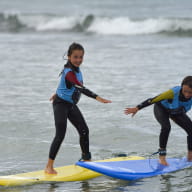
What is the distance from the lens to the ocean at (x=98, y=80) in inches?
327

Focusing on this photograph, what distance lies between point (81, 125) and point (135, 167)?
912 mm

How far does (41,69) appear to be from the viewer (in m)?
16.2

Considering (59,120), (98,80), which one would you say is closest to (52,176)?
(59,120)

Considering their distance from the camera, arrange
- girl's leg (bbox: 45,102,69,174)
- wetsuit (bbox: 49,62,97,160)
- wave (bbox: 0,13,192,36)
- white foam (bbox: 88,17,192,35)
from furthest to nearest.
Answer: wave (bbox: 0,13,192,36)
white foam (bbox: 88,17,192,35)
girl's leg (bbox: 45,102,69,174)
wetsuit (bbox: 49,62,97,160)

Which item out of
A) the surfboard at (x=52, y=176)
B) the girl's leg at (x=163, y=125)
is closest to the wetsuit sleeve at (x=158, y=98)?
the girl's leg at (x=163, y=125)

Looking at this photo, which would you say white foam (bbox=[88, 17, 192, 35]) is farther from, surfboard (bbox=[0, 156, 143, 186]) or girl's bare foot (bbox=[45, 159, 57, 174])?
girl's bare foot (bbox=[45, 159, 57, 174])

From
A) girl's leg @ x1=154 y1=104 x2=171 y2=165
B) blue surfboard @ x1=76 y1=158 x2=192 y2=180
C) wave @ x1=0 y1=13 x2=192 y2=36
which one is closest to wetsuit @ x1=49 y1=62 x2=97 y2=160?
blue surfboard @ x1=76 y1=158 x2=192 y2=180

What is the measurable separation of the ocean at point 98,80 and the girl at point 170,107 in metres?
0.57

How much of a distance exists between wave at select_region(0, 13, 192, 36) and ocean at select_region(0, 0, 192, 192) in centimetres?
5

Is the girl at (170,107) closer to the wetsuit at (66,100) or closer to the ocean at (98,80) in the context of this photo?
the ocean at (98,80)

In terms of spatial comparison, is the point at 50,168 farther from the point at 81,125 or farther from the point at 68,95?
the point at 68,95

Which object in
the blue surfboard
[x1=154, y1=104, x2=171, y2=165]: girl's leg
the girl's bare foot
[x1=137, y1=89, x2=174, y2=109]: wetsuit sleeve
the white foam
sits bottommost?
the blue surfboard

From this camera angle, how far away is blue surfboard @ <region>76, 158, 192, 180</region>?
7.09 metres

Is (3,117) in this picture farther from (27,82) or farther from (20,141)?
(27,82)
